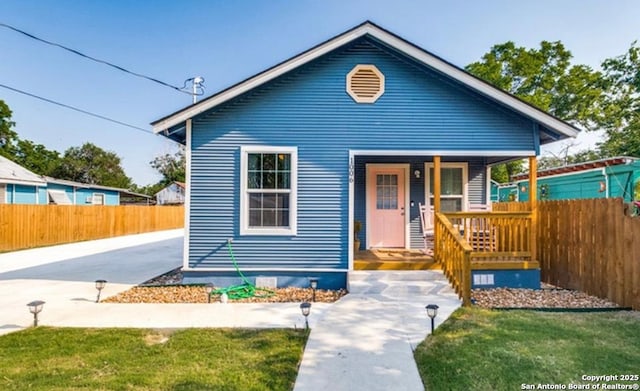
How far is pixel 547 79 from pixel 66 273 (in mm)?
28754

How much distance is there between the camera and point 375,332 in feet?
14.3

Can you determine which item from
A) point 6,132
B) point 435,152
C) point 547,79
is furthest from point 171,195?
point 435,152

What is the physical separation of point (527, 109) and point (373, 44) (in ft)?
10.3

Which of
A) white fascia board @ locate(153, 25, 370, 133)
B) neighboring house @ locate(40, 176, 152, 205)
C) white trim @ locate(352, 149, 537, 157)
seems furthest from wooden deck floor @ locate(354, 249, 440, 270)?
neighboring house @ locate(40, 176, 152, 205)

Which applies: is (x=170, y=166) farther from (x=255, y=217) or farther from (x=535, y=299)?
(x=535, y=299)

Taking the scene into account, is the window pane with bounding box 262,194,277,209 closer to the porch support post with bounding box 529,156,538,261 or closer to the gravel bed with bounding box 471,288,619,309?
the gravel bed with bounding box 471,288,619,309

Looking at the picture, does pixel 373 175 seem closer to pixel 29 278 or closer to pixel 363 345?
pixel 363 345

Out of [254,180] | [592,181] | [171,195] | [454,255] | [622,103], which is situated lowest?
[454,255]

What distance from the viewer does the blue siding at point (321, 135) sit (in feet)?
22.0

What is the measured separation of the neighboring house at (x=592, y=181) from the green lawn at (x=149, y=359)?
33.1 feet

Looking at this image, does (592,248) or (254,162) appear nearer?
(592,248)

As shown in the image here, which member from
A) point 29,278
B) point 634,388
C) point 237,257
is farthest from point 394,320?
point 29,278

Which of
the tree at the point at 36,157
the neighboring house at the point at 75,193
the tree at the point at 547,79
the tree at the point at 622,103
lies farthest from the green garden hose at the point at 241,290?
the tree at the point at 36,157

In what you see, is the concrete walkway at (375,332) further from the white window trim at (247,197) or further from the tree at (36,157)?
the tree at (36,157)
